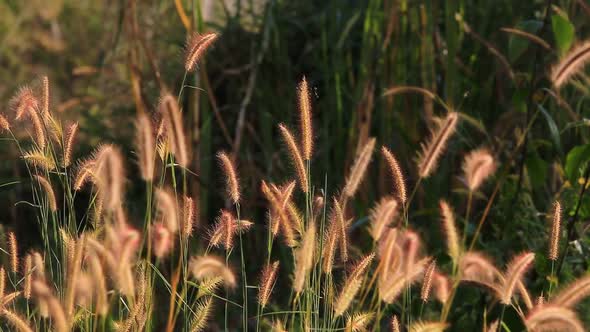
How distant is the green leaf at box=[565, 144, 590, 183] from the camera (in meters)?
2.27

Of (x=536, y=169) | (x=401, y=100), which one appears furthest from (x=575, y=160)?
(x=401, y=100)

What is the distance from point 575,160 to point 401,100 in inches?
37.6

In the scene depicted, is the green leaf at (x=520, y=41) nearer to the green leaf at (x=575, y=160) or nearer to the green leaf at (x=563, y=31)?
the green leaf at (x=563, y=31)

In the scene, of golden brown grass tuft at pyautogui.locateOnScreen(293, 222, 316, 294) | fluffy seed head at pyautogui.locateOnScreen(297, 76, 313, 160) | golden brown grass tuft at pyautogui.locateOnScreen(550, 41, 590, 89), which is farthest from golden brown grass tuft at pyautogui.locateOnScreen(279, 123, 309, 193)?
golden brown grass tuft at pyautogui.locateOnScreen(550, 41, 590, 89)

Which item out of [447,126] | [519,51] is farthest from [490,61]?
[447,126]

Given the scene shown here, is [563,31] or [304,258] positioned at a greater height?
[563,31]

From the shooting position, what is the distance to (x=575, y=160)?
228 centimetres

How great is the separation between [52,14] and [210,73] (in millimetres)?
1060

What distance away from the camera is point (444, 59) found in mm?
3256

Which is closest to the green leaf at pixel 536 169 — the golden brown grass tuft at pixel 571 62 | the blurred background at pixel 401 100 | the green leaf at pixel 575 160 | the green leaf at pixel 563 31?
the blurred background at pixel 401 100

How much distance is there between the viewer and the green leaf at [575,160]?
2.27m

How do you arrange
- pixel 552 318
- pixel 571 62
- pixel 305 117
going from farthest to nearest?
pixel 571 62 < pixel 305 117 < pixel 552 318

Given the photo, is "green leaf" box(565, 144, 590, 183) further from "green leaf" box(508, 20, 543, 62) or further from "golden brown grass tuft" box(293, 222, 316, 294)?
"golden brown grass tuft" box(293, 222, 316, 294)

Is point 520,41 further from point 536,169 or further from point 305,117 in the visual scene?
point 305,117
